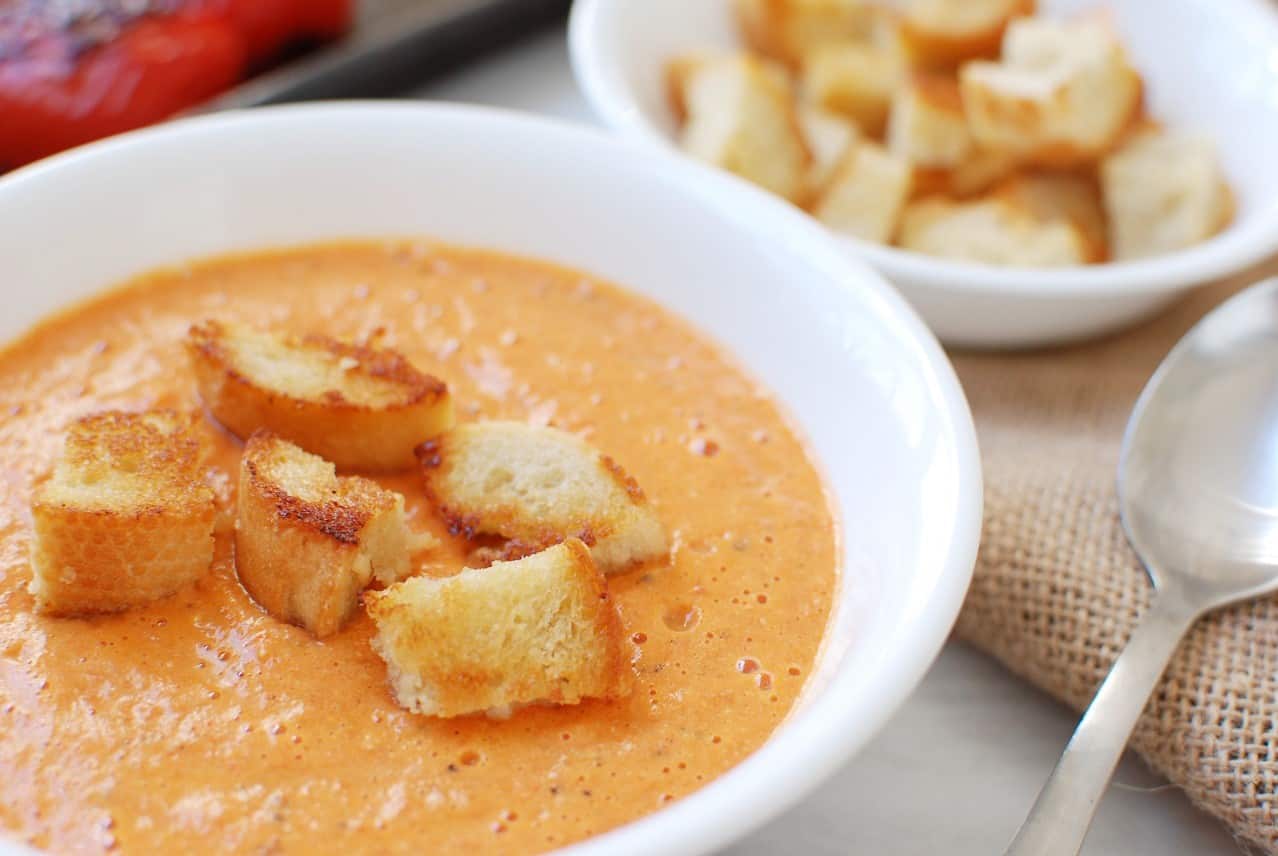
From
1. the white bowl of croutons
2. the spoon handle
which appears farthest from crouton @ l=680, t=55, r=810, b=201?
the spoon handle

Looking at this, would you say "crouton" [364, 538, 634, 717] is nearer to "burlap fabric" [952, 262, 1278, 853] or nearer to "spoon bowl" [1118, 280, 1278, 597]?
"burlap fabric" [952, 262, 1278, 853]

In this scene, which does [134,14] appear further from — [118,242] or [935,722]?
[935,722]

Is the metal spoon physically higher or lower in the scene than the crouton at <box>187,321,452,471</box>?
lower

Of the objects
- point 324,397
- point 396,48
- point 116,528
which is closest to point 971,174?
point 396,48

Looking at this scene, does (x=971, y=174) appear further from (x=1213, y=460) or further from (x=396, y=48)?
(x=396, y=48)

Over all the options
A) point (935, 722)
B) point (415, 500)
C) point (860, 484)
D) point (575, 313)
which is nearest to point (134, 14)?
point (575, 313)

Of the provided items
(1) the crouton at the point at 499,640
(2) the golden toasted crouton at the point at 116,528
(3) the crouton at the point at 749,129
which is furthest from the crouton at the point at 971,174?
(2) the golden toasted crouton at the point at 116,528

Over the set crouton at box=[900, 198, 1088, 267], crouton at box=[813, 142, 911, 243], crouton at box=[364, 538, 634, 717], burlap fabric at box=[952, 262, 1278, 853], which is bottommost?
burlap fabric at box=[952, 262, 1278, 853]
